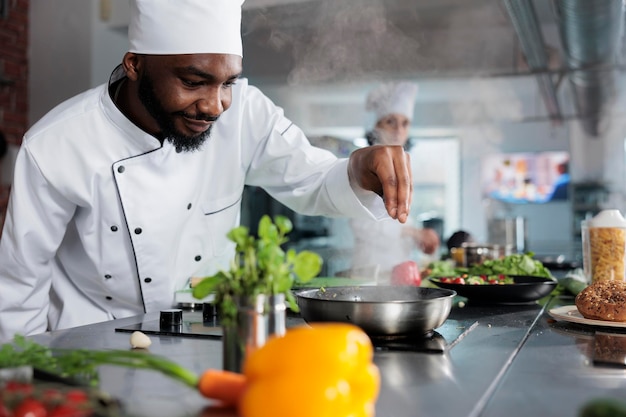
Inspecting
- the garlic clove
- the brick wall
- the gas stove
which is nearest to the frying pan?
the gas stove

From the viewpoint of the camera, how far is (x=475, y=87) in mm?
8562

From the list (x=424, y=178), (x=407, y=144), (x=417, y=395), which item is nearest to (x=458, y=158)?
(x=424, y=178)

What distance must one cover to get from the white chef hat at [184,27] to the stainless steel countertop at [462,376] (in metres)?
0.67

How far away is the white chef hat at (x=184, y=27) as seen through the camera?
156 centimetres

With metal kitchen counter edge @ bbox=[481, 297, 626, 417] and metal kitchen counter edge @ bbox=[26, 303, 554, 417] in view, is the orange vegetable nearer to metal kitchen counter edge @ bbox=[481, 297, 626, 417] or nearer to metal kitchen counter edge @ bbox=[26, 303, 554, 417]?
metal kitchen counter edge @ bbox=[26, 303, 554, 417]

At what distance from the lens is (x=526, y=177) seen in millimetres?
8633

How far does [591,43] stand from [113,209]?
160 inches

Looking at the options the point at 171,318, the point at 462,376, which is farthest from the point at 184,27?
the point at 462,376

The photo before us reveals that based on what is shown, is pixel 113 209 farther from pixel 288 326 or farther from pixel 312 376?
pixel 312 376

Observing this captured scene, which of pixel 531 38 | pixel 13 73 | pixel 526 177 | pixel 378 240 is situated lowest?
pixel 378 240

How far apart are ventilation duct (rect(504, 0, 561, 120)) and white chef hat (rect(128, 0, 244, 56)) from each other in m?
2.18

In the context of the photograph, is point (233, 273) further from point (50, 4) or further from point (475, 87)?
point (475, 87)

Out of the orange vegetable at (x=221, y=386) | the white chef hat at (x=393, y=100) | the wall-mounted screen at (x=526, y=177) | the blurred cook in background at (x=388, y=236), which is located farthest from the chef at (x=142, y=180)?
the wall-mounted screen at (x=526, y=177)

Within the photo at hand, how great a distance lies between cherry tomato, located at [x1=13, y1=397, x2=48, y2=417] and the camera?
57cm
